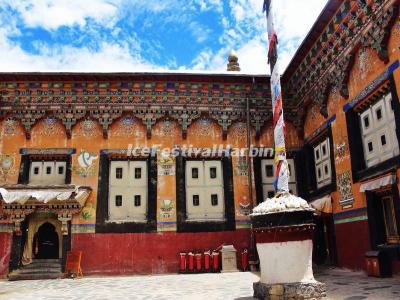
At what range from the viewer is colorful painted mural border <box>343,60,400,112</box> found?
26.8 ft

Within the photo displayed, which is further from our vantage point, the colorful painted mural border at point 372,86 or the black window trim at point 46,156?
the black window trim at point 46,156

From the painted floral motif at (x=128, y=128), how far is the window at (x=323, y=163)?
5.91 meters

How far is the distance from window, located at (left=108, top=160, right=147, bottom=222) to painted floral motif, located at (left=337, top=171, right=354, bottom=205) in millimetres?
6115

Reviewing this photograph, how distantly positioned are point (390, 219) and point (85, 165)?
9.18 meters

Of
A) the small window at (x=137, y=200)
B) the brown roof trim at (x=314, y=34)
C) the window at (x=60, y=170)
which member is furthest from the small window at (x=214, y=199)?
the window at (x=60, y=170)

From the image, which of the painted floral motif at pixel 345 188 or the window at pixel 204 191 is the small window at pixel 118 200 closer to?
the window at pixel 204 191

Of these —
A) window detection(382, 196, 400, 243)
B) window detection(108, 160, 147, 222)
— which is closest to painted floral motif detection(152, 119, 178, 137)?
window detection(108, 160, 147, 222)

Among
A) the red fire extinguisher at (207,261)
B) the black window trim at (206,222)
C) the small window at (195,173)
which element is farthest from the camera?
the small window at (195,173)

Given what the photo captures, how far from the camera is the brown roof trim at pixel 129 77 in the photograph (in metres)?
12.9

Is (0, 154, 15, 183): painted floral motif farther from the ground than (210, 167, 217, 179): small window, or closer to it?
farther from the ground

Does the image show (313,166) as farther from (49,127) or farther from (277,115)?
(49,127)

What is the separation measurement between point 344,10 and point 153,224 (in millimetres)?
8336

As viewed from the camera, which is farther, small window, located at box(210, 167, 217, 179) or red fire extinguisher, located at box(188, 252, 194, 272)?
small window, located at box(210, 167, 217, 179)

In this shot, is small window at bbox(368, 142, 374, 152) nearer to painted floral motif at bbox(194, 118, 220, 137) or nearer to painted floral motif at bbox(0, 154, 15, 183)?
painted floral motif at bbox(194, 118, 220, 137)
